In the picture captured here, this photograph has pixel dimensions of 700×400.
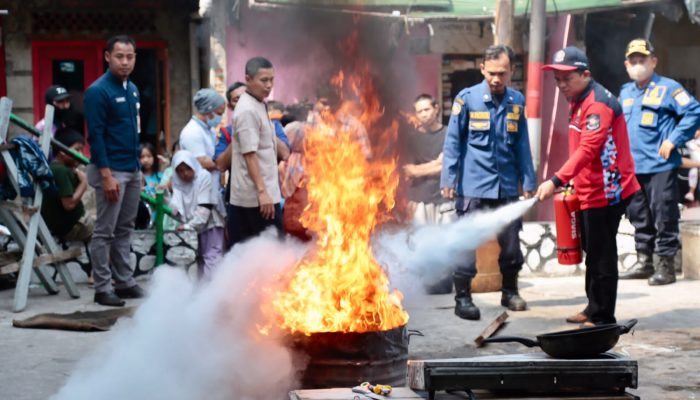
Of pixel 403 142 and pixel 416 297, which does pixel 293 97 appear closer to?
pixel 403 142

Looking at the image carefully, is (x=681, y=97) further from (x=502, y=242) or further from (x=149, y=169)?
(x=149, y=169)

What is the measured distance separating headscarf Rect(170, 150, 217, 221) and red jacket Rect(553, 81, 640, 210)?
142 inches

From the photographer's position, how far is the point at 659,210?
1018cm

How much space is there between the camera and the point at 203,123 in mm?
10039

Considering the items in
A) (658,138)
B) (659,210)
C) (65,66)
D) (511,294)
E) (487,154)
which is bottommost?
(511,294)

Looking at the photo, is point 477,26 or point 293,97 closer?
point 293,97

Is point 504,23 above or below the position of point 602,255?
above

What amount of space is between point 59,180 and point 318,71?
3.32 meters

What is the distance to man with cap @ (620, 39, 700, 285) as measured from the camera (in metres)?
10.0

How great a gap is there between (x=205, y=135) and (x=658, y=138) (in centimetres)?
449

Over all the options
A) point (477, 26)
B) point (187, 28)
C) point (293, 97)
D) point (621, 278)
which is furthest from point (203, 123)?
point (477, 26)

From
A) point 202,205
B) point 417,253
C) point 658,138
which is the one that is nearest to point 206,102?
point 202,205

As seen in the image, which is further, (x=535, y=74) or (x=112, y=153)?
(x=535, y=74)

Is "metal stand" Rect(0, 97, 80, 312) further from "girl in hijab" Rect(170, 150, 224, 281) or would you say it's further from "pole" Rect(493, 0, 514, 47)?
"pole" Rect(493, 0, 514, 47)
